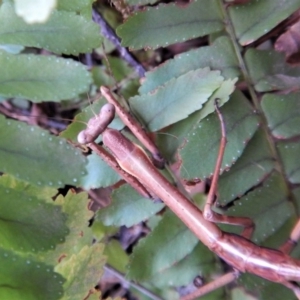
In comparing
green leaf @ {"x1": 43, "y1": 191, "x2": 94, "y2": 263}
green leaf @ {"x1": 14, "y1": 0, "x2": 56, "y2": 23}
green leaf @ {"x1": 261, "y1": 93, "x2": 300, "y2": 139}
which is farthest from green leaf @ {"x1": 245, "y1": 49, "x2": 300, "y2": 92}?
green leaf @ {"x1": 14, "y1": 0, "x2": 56, "y2": 23}

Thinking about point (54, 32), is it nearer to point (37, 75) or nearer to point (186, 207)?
point (37, 75)

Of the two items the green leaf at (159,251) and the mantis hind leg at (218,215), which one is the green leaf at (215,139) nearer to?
the mantis hind leg at (218,215)

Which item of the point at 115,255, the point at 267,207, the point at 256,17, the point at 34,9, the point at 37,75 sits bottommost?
the point at 115,255

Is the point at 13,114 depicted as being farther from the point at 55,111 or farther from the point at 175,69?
the point at 175,69

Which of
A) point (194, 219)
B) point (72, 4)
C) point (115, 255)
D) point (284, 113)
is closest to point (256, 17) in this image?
point (284, 113)

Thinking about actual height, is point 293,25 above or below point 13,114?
below

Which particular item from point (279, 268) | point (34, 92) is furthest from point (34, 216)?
point (279, 268)

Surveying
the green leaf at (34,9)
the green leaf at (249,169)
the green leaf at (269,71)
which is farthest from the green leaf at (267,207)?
the green leaf at (34,9)
